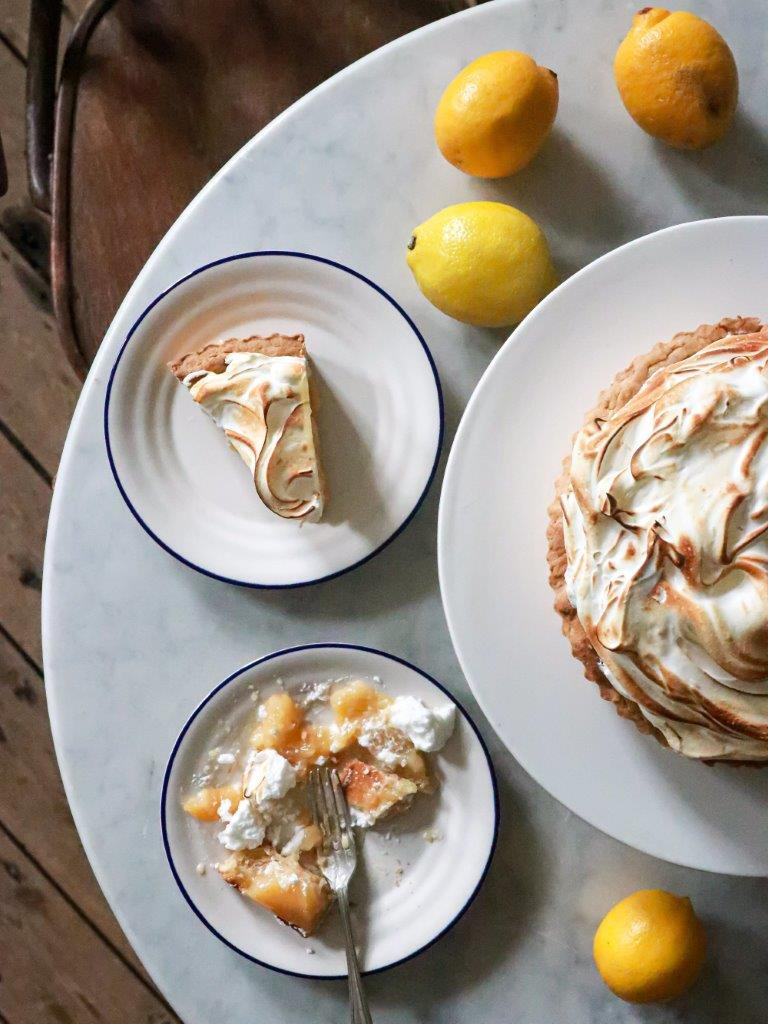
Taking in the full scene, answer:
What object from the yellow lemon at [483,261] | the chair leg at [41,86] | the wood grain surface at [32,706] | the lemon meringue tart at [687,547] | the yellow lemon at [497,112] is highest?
the chair leg at [41,86]

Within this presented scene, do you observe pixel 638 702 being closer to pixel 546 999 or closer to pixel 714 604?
pixel 714 604

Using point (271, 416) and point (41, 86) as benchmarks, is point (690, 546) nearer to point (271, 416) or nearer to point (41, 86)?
point (271, 416)

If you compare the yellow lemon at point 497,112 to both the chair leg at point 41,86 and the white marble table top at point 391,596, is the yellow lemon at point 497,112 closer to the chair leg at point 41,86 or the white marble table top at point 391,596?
the white marble table top at point 391,596

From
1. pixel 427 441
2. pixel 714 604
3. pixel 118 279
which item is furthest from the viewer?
pixel 118 279

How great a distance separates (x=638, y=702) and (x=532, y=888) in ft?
1.48

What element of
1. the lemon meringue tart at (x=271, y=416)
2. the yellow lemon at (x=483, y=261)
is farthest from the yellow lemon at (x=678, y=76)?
the lemon meringue tart at (x=271, y=416)

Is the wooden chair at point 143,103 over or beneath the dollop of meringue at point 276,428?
over

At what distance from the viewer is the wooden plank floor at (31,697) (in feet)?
6.88

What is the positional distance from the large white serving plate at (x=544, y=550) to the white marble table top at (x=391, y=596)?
17cm

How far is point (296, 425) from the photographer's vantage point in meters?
1.36

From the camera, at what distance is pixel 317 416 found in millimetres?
1423

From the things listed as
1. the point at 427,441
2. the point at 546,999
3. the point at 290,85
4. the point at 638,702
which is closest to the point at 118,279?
the point at 290,85

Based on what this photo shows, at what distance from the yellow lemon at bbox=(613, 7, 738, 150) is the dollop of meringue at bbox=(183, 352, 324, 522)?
55 centimetres

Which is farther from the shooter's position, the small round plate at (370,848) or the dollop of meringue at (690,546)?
the small round plate at (370,848)
